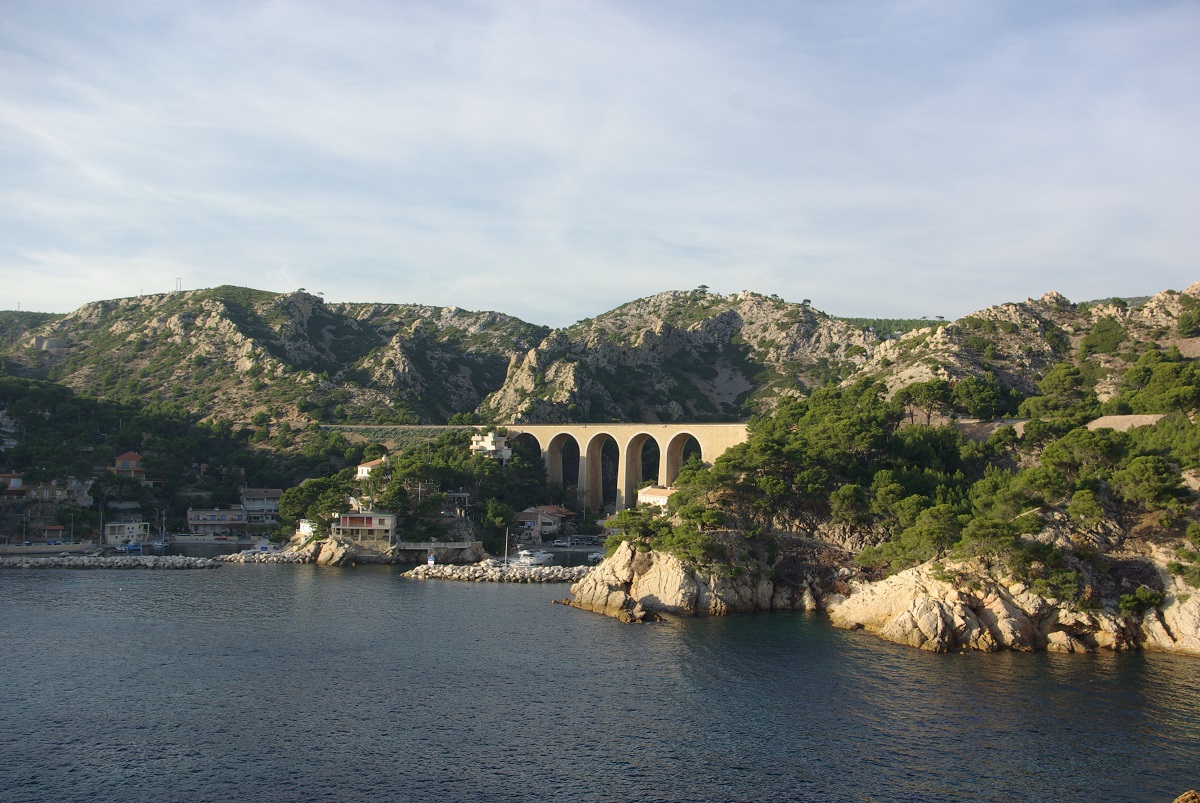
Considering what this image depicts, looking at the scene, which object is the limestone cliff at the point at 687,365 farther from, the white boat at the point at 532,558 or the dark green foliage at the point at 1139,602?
the dark green foliage at the point at 1139,602

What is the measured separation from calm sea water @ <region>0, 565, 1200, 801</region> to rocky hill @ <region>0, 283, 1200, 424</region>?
39.7 metres

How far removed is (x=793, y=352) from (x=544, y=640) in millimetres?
82006

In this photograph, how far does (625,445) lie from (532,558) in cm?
1983

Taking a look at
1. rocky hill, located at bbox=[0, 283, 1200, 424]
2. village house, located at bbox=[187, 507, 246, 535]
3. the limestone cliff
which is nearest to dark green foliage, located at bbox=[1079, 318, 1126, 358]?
rocky hill, located at bbox=[0, 283, 1200, 424]

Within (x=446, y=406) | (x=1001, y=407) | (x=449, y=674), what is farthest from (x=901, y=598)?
(x=446, y=406)

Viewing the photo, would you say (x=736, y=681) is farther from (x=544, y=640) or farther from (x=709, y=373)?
(x=709, y=373)

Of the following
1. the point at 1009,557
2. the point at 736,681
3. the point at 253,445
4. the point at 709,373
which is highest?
the point at 709,373

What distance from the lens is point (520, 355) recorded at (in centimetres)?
10425

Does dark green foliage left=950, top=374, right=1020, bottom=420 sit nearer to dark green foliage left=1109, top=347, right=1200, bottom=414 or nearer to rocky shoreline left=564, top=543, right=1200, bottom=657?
dark green foliage left=1109, top=347, right=1200, bottom=414

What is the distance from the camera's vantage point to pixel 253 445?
79000 millimetres

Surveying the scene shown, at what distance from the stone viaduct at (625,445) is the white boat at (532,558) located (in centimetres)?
1458

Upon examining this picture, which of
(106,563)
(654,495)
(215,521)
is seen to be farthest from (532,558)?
(215,521)

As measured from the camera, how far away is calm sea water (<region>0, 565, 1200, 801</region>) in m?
20.0

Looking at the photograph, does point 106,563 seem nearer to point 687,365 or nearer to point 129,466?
point 129,466
